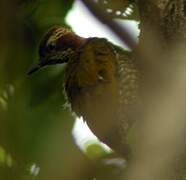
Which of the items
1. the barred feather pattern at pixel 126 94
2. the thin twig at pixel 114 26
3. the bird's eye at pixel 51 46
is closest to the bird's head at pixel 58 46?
the bird's eye at pixel 51 46

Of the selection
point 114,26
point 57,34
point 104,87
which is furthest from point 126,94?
point 114,26

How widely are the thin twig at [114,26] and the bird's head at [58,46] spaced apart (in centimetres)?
104

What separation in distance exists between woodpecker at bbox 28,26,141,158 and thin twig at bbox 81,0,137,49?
314 millimetres

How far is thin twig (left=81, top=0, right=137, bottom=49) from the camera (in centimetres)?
170

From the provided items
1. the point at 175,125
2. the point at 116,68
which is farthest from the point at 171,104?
the point at 116,68

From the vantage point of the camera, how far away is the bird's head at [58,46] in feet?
9.72

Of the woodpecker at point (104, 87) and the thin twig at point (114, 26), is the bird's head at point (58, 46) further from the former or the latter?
the thin twig at point (114, 26)

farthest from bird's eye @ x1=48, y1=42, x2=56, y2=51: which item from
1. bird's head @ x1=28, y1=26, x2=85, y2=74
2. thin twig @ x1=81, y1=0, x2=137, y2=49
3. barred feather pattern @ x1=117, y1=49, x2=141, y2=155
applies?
thin twig @ x1=81, y1=0, x2=137, y2=49

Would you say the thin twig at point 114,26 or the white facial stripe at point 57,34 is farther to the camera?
the white facial stripe at point 57,34

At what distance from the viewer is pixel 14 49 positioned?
A: 109 inches

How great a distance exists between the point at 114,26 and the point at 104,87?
658 mm

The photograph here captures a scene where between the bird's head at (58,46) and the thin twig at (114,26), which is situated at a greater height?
the bird's head at (58,46)

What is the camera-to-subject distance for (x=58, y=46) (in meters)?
3.11

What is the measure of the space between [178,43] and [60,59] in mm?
1025
